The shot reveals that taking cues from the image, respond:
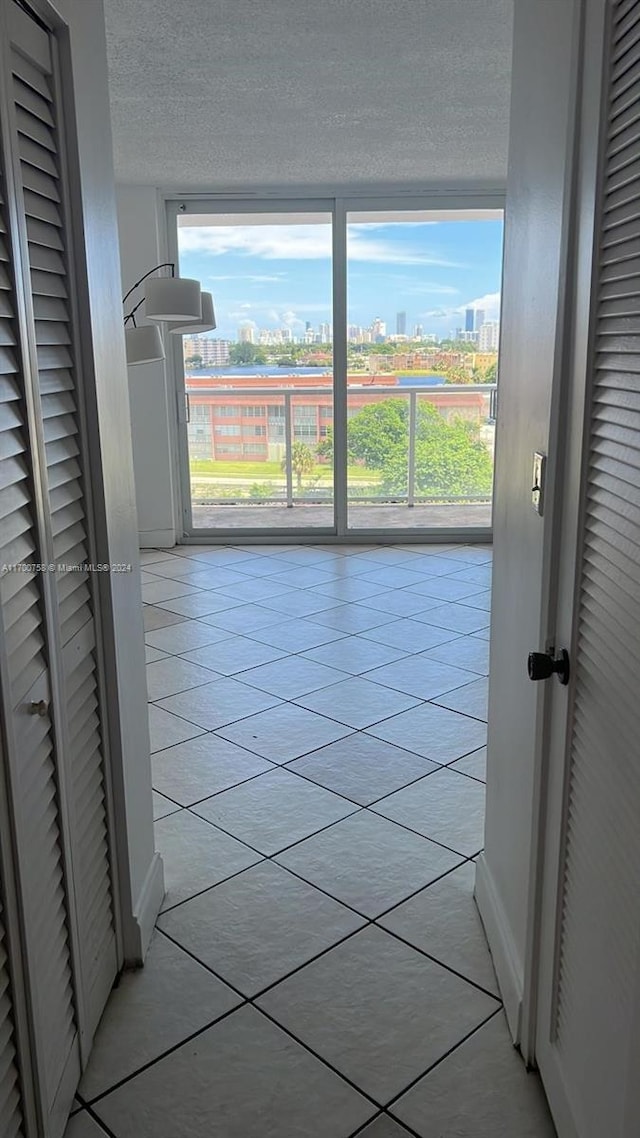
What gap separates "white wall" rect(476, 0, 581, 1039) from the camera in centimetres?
146

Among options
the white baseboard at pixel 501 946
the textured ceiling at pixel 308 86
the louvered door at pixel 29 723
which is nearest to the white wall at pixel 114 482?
the louvered door at pixel 29 723

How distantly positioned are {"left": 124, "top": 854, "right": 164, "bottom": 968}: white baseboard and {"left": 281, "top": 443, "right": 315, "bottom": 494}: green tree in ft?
14.5

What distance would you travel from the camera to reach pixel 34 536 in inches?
55.3

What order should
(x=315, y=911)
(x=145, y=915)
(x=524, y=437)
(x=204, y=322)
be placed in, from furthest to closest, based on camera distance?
1. (x=204, y=322)
2. (x=315, y=911)
3. (x=145, y=915)
4. (x=524, y=437)

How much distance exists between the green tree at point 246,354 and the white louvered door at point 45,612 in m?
4.65

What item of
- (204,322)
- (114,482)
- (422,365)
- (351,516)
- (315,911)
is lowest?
(315,911)

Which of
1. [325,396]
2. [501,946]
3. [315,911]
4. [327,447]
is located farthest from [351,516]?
[501,946]

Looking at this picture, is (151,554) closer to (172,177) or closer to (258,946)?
(172,177)

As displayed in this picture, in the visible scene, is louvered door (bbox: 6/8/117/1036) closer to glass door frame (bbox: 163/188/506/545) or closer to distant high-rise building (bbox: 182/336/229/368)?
glass door frame (bbox: 163/188/506/545)

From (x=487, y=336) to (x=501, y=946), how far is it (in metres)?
4.99

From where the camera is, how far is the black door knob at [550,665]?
1.41 m

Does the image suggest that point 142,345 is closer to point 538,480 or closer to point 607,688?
point 538,480

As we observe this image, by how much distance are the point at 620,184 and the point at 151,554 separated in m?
5.17

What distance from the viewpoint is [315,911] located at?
220cm
